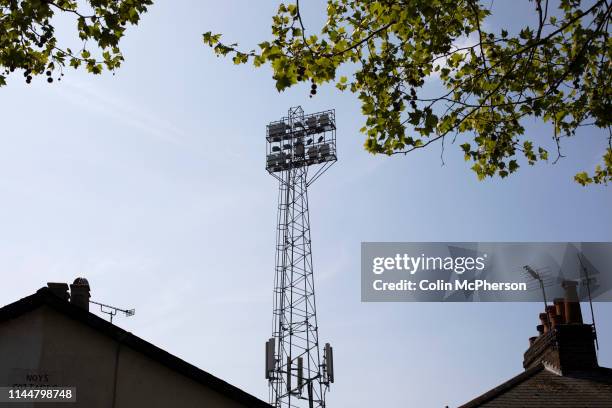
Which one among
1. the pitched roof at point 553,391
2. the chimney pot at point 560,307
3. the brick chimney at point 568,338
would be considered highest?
the chimney pot at point 560,307

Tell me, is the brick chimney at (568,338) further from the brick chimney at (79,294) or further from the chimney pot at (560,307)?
the brick chimney at (79,294)

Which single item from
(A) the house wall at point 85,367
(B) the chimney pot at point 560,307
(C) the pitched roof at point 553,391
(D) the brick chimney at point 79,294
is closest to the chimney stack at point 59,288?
(D) the brick chimney at point 79,294

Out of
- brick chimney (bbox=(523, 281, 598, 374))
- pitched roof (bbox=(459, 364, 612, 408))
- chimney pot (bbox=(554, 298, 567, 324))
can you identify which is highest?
chimney pot (bbox=(554, 298, 567, 324))

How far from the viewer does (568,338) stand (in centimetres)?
2228

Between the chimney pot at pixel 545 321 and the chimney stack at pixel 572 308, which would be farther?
the chimney pot at pixel 545 321

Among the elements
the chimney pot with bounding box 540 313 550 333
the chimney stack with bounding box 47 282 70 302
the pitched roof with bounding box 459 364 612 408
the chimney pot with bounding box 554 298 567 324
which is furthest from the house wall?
the chimney pot with bounding box 540 313 550 333

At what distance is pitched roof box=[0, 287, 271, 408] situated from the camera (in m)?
15.4

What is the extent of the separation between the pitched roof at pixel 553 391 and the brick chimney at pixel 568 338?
314 mm

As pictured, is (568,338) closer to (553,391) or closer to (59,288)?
(553,391)

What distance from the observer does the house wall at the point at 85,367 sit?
597 inches

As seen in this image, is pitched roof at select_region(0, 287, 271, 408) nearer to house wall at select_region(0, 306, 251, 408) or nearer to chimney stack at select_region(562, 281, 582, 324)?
house wall at select_region(0, 306, 251, 408)

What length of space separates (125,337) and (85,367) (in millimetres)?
1079

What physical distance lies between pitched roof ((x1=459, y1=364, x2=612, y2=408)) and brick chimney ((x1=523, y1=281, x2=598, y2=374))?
0.31m

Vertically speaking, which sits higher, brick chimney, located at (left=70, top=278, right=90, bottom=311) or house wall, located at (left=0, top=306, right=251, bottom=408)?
brick chimney, located at (left=70, top=278, right=90, bottom=311)
